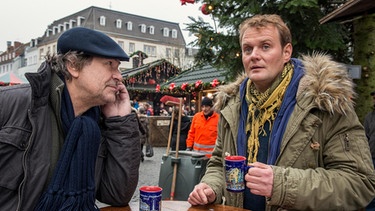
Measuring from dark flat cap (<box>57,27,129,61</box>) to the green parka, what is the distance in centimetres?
110

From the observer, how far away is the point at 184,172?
5.33m

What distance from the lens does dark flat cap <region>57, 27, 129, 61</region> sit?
186 cm

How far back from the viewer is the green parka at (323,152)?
1.78 metres

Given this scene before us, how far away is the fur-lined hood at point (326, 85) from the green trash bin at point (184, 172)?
3373 millimetres

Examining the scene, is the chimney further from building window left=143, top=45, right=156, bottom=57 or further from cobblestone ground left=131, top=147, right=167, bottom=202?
cobblestone ground left=131, top=147, right=167, bottom=202

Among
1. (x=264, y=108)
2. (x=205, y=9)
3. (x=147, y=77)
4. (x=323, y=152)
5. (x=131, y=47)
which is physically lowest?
(x=323, y=152)

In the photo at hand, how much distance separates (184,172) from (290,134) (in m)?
3.56

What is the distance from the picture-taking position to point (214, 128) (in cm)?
698

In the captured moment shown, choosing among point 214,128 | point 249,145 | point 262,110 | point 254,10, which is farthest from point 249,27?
point 214,128

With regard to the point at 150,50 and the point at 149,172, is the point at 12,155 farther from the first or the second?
the point at 150,50

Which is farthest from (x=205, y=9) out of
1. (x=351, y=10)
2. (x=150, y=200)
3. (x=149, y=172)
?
(x=149, y=172)

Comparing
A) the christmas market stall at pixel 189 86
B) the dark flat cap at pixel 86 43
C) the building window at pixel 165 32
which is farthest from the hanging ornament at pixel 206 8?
the building window at pixel 165 32

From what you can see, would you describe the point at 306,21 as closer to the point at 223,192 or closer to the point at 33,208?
the point at 223,192

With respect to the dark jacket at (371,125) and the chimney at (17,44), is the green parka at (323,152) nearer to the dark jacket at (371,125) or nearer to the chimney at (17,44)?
the dark jacket at (371,125)
